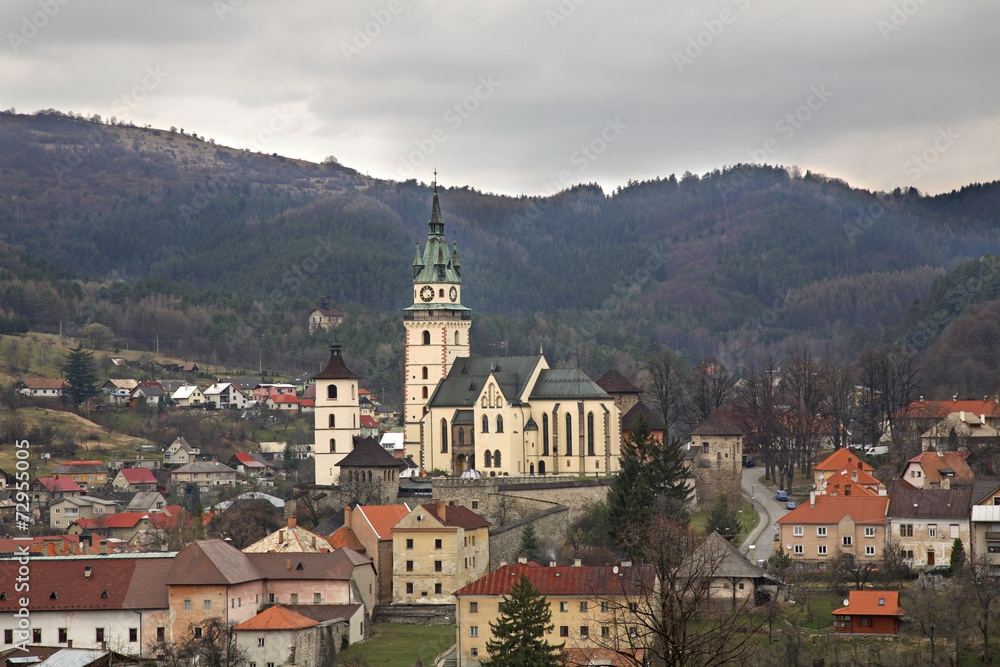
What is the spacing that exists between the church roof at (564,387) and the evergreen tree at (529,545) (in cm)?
1269

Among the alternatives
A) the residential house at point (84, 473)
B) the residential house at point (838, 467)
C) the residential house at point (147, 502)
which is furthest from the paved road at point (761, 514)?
the residential house at point (84, 473)

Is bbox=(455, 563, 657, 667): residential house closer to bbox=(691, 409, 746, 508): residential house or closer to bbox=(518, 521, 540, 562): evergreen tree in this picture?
bbox=(518, 521, 540, 562): evergreen tree

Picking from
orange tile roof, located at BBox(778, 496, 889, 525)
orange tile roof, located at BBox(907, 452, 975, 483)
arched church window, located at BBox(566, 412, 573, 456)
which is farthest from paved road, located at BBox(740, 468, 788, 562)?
arched church window, located at BBox(566, 412, 573, 456)

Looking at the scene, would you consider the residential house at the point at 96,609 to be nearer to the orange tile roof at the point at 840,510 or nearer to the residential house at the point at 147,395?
the orange tile roof at the point at 840,510

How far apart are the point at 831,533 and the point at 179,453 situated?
7769 centimetres

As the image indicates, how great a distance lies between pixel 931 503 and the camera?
6806cm

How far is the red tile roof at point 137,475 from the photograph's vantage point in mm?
121750

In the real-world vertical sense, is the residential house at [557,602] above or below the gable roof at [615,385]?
below

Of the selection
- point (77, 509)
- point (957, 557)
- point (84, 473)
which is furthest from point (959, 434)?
point (84, 473)

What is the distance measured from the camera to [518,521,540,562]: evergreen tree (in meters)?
71.9

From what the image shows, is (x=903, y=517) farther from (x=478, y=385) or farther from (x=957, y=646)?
(x=478, y=385)

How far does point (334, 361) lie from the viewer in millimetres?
88500

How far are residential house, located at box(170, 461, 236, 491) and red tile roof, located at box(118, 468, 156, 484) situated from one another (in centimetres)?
196

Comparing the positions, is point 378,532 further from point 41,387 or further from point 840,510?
point 41,387
